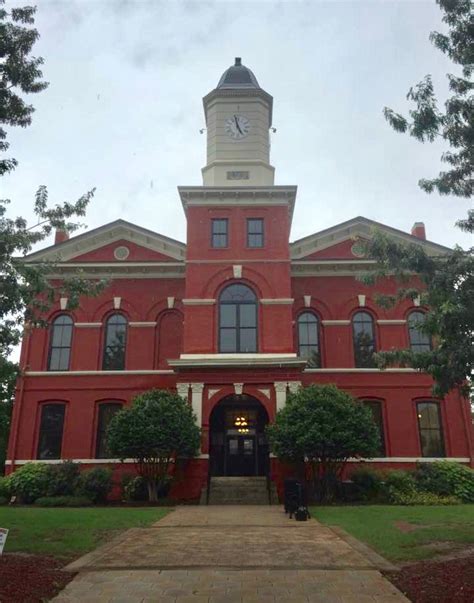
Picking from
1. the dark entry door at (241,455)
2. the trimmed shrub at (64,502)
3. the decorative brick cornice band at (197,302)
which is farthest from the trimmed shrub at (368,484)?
the trimmed shrub at (64,502)

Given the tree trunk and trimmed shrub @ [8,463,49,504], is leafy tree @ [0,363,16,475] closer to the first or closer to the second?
trimmed shrub @ [8,463,49,504]

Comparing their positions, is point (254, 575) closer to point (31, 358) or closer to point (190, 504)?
point (190, 504)

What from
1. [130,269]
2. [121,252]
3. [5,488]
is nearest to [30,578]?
[5,488]

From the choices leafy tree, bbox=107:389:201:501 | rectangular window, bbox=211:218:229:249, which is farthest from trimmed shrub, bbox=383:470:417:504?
rectangular window, bbox=211:218:229:249

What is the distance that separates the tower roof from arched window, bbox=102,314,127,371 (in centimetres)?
1232

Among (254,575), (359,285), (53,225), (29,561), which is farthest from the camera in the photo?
(359,285)

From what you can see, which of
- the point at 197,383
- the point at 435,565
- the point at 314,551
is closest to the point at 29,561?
the point at 314,551

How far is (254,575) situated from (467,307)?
209 inches

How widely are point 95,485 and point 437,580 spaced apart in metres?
14.7

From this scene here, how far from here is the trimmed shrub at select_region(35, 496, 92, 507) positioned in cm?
1909

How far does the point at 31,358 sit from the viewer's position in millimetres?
24562

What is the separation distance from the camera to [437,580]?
772cm

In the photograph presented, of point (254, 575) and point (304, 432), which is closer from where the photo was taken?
point (254, 575)

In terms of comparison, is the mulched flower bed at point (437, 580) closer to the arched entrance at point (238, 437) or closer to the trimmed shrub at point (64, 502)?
the trimmed shrub at point (64, 502)
